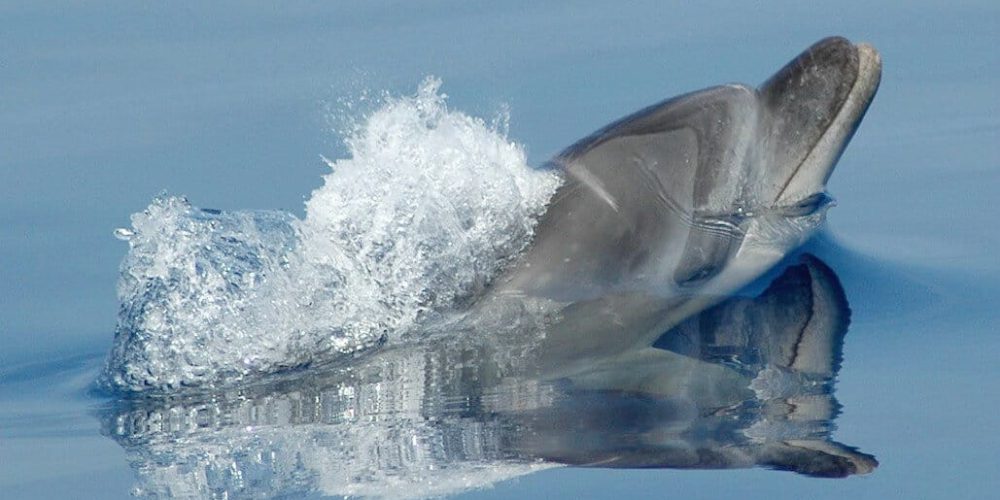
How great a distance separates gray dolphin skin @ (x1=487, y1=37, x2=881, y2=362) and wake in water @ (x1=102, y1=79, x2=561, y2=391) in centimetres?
24

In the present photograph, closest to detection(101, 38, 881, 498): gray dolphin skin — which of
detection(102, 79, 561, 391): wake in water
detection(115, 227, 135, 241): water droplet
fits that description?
detection(102, 79, 561, 391): wake in water

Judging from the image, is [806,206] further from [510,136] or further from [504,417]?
[510,136]

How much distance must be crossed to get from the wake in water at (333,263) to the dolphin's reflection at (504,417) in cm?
30

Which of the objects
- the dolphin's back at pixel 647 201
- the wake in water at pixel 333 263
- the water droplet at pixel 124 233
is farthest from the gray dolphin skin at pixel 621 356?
the water droplet at pixel 124 233

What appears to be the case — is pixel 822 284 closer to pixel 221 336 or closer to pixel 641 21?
pixel 221 336

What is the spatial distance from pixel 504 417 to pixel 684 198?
6.65ft

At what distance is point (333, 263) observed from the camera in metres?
8.94

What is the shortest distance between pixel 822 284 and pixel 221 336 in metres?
3.32

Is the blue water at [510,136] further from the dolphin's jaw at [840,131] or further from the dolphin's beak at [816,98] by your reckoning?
the dolphin's beak at [816,98]

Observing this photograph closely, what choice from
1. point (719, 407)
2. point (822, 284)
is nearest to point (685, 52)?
point (822, 284)

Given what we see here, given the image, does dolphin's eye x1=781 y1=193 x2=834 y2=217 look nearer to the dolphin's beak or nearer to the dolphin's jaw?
the dolphin's jaw

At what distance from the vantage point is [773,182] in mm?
9359

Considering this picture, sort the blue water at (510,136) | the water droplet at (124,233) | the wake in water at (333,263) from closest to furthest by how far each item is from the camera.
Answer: the blue water at (510,136), the wake in water at (333,263), the water droplet at (124,233)

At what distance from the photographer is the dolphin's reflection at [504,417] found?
6730 millimetres
